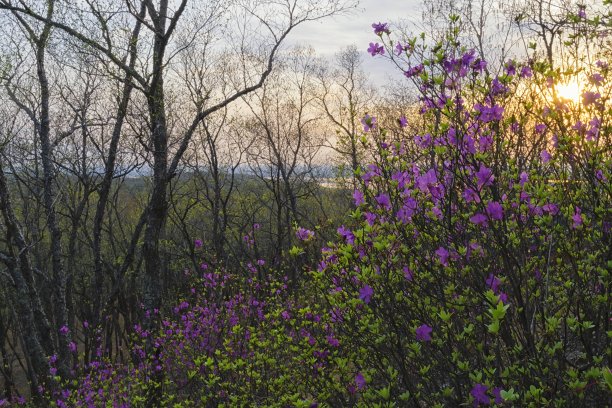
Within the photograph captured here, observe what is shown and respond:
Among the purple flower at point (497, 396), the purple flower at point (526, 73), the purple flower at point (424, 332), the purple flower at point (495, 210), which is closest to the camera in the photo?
the purple flower at point (497, 396)

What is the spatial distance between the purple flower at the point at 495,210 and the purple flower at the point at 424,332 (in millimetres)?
784

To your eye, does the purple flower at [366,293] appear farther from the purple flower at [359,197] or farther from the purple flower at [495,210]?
the purple flower at [495,210]

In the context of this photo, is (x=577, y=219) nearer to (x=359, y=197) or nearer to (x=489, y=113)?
(x=489, y=113)

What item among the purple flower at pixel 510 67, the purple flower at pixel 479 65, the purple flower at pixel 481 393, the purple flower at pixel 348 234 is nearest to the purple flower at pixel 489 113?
the purple flower at pixel 479 65

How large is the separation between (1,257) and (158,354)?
3616 mm

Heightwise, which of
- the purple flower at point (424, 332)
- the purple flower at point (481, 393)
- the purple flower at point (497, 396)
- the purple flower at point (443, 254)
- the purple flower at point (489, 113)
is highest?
the purple flower at point (489, 113)

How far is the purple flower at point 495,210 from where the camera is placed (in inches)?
114

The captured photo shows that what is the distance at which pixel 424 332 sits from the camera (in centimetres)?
307

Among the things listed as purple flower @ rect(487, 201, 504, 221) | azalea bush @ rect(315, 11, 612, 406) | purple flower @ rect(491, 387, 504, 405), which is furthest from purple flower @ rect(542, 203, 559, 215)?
purple flower @ rect(491, 387, 504, 405)

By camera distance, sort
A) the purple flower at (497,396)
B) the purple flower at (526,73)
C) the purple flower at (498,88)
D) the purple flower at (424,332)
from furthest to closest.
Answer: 1. the purple flower at (526,73)
2. the purple flower at (498,88)
3. the purple flower at (424,332)
4. the purple flower at (497,396)

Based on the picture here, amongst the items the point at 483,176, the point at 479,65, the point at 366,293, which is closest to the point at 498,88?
the point at 479,65

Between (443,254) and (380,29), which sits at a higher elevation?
(380,29)

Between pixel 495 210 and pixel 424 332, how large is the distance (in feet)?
2.83

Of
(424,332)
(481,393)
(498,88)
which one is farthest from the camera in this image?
(498,88)
